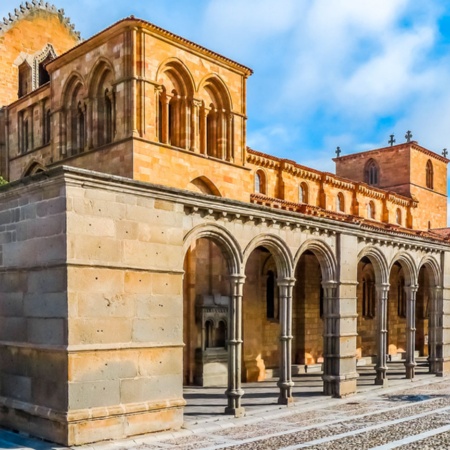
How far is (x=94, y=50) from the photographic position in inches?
782

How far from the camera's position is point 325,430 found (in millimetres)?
12883

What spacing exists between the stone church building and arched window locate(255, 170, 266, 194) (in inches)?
4.2

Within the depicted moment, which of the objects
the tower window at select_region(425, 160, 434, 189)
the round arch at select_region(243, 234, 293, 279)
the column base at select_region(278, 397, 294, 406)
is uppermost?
the tower window at select_region(425, 160, 434, 189)

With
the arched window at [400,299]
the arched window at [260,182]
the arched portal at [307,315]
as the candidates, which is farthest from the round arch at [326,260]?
the arched window at [400,299]

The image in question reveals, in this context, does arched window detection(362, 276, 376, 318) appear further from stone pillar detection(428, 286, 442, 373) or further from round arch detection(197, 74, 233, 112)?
round arch detection(197, 74, 233, 112)

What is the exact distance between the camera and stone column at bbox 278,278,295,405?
15.6 meters

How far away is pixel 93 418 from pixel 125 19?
12.3m

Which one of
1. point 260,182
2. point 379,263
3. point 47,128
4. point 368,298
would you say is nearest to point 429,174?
point 368,298

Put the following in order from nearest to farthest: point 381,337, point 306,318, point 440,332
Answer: point 381,337 < point 440,332 < point 306,318

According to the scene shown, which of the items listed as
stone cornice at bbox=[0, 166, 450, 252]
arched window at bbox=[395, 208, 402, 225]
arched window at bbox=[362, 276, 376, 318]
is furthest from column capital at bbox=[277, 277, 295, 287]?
arched window at bbox=[395, 208, 402, 225]

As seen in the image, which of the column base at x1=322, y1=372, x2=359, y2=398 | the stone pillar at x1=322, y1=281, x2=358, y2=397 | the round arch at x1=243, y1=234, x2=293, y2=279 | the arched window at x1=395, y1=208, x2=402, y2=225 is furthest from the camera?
the arched window at x1=395, y1=208, x2=402, y2=225

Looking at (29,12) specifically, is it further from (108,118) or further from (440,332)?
(440,332)

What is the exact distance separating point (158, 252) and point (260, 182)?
15.3 m

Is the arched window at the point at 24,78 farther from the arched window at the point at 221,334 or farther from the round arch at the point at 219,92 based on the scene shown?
the arched window at the point at 221,334
